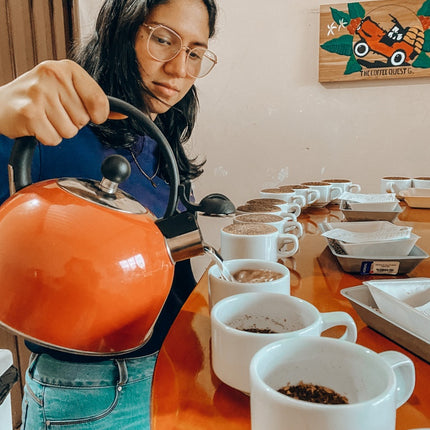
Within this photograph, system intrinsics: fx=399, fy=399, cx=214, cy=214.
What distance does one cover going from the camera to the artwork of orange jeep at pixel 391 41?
2.65 metres

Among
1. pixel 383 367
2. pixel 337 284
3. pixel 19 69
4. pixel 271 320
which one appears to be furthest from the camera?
pixel 19 69

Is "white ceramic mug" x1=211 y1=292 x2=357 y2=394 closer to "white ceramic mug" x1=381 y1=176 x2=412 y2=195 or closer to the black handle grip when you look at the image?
the black handle grip

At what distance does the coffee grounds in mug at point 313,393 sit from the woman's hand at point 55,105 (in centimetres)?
48

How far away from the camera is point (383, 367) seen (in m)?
0.42

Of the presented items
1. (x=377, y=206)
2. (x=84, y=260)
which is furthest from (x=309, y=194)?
(x=84, y=260)

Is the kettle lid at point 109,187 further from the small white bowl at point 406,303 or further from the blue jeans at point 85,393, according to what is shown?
the blue jeans at point 85,393

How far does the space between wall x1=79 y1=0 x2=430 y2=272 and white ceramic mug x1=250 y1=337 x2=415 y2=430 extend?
8.03ft

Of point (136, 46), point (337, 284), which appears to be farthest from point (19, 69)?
point (337, 284)

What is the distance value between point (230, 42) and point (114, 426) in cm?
270

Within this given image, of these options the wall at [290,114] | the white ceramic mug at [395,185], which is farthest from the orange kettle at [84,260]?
the wall at [290,114]

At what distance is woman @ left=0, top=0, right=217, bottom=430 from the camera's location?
0.64 metres

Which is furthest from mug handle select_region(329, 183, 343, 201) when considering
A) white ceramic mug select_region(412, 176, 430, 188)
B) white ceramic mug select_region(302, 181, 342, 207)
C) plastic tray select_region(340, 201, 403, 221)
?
plastic tray select_region(340, 201, 403, 221)

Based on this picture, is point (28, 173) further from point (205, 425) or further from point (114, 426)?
point (114, 426)

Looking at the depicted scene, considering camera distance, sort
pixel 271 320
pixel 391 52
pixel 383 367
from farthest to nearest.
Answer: pixel 391 52 < pixel 271 320 < pixel 383 367
